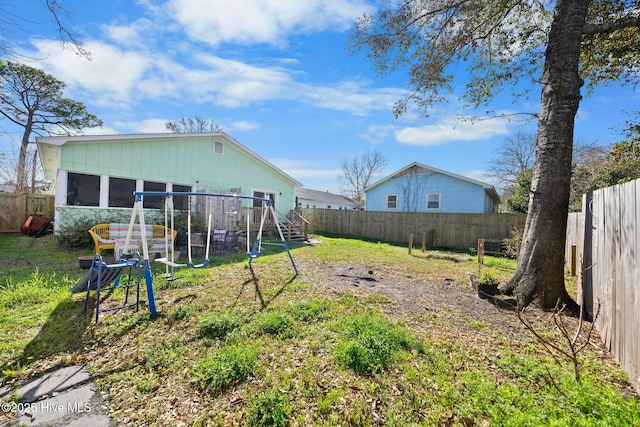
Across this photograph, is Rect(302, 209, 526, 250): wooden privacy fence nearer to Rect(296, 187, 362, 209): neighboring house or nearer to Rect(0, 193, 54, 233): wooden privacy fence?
Rect(296, 187, 362, 209): neighboring house

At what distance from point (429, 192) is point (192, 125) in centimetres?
2496

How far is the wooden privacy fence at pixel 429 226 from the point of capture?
468 inches

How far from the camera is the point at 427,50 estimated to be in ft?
21.9

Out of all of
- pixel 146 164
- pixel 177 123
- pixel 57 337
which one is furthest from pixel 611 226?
pixel 177 123

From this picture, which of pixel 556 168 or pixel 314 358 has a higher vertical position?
pixel 556 168

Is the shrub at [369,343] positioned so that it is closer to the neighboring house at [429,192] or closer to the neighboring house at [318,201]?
the neighboring house at [429,192]

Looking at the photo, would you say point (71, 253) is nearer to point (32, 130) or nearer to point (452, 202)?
point (32, 130)

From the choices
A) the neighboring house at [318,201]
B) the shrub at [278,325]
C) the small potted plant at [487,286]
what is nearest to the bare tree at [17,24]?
the shrub at [278,325]

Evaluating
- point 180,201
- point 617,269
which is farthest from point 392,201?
point 617,269

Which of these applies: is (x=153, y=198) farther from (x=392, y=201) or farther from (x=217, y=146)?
(x=392, y=201)

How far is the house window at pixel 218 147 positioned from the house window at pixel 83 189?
472cm

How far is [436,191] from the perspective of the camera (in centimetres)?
1639

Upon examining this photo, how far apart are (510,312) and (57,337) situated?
6.31 m

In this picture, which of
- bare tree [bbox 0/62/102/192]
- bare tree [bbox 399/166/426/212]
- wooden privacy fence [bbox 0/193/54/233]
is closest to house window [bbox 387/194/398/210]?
bare tree [bbox 399/166/426/212]
